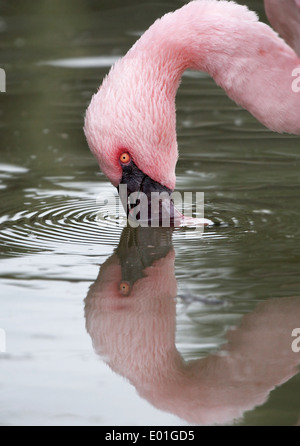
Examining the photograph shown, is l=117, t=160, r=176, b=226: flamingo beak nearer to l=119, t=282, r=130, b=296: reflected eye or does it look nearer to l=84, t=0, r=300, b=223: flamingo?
l=84, t=0, r=300, b=223: flamingo

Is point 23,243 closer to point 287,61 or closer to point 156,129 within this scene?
point 156,129

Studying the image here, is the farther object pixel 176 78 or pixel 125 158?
pixel 176 78

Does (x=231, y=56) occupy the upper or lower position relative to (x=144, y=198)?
upper

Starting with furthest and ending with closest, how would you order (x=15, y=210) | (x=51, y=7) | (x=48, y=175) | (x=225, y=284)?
(x=51, y=7)
(x=48, y=175)
(x=15, y=210)
(x=225, y=284)

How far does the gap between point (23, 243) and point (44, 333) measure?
1.21 metres

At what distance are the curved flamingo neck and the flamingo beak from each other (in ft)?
1.56

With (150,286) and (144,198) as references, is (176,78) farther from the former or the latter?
(150,286)

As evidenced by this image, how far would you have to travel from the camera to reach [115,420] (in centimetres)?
315

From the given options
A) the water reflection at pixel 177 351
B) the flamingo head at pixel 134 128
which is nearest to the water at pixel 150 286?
the water reflection at pixel 177 351

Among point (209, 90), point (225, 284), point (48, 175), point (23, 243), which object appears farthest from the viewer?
point (209, 90)

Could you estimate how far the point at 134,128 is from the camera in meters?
4.68

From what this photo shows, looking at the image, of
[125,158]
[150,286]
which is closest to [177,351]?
[150,286]

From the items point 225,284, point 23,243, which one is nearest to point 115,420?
point 225,284

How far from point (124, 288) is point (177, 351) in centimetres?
74
